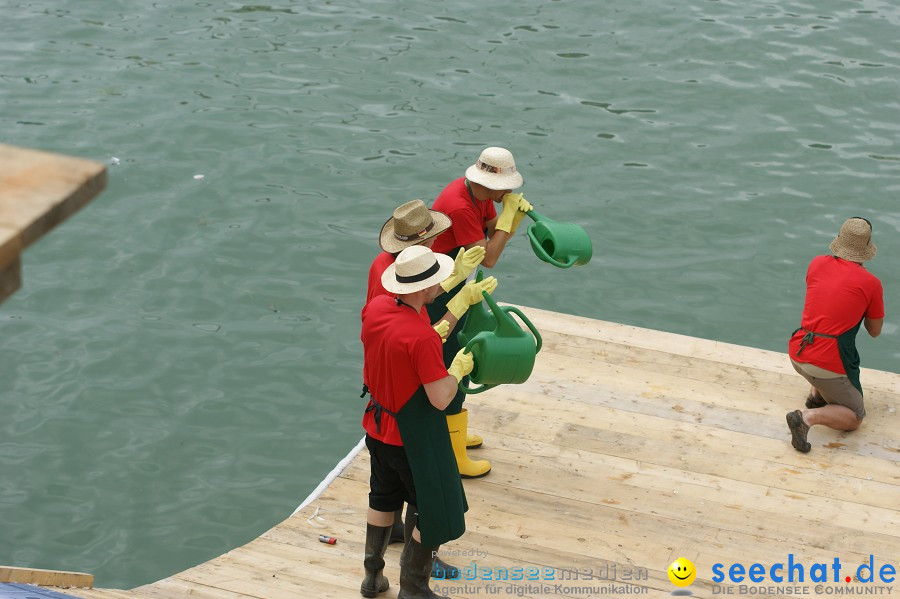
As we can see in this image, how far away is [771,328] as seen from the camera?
9594 mm

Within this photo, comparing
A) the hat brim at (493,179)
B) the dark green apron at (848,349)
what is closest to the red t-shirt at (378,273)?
the hat brim at (493,179)

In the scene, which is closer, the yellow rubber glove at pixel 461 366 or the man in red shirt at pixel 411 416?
the man in red shirt at pixel 411 416

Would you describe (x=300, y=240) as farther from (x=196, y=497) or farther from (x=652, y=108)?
(x=652, y=108)

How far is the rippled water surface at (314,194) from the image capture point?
7988mm

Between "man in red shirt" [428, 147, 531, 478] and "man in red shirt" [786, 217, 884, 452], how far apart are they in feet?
6.43

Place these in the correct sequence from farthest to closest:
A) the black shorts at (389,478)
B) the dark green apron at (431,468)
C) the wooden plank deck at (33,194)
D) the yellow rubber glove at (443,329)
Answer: the yellow rubber glove at (443,329), the black shorts at (389,478), the dark green apron at (431,468), the wooden plank deck at (33,194)

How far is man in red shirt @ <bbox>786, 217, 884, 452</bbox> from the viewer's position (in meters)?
6.98

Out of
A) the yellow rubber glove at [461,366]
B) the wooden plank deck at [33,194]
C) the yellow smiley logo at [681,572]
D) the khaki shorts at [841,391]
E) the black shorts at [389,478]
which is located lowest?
the yellow smiley logo at [681,572]

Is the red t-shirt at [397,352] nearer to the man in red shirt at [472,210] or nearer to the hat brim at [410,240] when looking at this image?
the hat brim at [410,240]

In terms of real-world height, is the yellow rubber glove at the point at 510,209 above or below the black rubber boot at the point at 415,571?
above

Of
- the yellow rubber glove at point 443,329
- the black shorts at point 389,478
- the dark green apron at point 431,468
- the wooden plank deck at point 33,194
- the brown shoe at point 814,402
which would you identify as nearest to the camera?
the wooden plank deck at point 33,194

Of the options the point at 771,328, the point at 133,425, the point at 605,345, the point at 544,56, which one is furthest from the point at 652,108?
the point at 133,425

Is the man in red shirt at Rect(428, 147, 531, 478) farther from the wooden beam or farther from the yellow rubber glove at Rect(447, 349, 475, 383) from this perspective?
the wooden beam

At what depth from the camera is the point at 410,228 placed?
5766 mm
